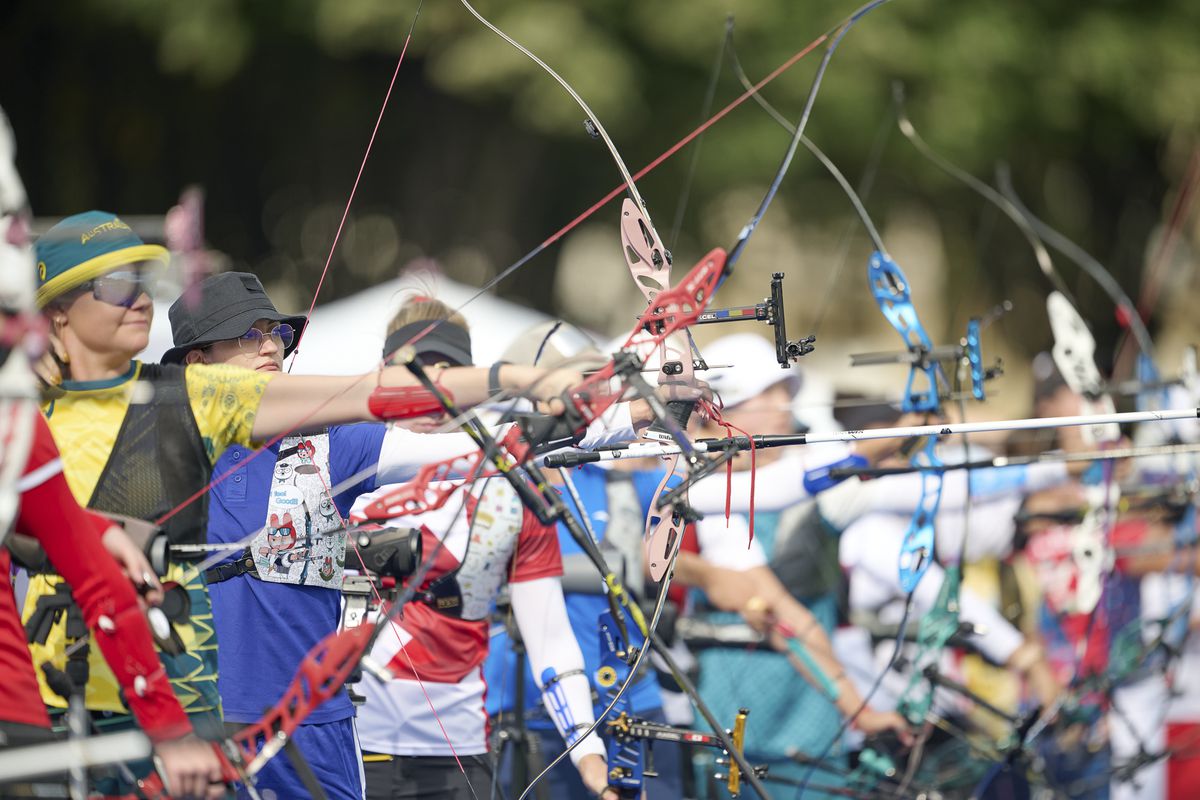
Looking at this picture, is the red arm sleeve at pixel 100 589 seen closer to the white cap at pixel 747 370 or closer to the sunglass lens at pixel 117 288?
the sunglass lens at pixel 117 288

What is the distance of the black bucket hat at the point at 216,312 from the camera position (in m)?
2.93

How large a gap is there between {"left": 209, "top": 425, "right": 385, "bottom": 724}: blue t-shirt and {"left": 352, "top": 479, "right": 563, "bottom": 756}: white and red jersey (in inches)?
17.7

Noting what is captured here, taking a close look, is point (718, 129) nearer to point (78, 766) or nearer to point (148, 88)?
point (148, 88)

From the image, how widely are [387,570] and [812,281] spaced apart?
11.7m

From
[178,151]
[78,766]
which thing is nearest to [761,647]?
[78,766]

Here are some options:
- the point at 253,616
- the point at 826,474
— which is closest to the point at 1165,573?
Answer: the point at 826,474

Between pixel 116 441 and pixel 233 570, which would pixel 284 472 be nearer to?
pixel 233 570

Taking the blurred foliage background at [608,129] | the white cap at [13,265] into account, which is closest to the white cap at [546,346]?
the white cap at [13,265]

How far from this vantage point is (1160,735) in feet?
18.0

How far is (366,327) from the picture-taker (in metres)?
5.58

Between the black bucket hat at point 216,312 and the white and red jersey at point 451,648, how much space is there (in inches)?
24.0

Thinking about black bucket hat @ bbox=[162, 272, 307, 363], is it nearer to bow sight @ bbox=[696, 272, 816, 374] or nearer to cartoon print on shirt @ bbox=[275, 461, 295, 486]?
cartoon print on shirt @ bbox=[275, 461, 295, 486]

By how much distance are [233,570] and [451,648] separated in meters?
0.70

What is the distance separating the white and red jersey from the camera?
3375 millimetres
